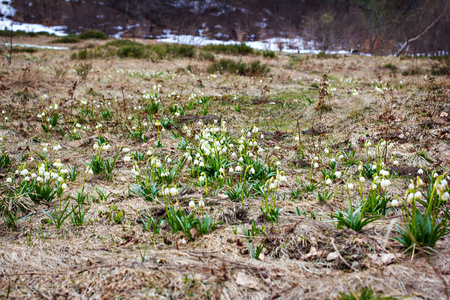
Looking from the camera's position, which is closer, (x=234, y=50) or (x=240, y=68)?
(x=240, y=68)

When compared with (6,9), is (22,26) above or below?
below

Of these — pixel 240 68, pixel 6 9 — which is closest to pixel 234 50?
pixel 240 68

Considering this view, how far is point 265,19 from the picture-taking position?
32.3 meters

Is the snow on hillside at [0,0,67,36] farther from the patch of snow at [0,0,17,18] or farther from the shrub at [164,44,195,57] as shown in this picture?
the shrub at [164,44,195,57]

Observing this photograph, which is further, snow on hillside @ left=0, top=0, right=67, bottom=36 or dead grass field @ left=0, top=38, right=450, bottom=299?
snow on hillside @ left=0, top=0, right=67, bottom=36

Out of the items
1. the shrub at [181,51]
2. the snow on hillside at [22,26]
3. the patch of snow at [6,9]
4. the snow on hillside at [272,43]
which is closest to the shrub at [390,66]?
the shrub at [181,51]

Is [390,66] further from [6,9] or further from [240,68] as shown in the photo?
[6,9]

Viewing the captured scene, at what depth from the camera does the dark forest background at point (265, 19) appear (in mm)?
19688

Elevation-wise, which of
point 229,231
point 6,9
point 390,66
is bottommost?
point 229,231

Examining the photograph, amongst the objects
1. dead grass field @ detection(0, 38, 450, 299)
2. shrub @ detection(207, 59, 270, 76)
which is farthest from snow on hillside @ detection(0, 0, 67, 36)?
dead grass field @ detection(0, 38, 450, 299)

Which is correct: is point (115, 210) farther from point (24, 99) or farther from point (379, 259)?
point (24, 99)

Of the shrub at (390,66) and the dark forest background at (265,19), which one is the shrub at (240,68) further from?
the dark forest background at (265,19)

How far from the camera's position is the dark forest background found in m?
19.7

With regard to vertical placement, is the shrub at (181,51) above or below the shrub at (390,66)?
above
